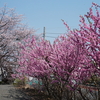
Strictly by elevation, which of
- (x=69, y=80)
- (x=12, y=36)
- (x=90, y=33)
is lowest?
(x=69, y=80)

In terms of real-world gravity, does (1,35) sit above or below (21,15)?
below

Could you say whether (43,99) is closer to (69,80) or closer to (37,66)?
(37,66)

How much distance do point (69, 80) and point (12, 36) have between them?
15.3 meters

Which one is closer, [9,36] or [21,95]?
[21,95]

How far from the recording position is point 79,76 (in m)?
5.36

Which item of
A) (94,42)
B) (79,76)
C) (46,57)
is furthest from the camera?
(46,57)

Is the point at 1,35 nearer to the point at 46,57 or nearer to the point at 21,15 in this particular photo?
the point at 21,15

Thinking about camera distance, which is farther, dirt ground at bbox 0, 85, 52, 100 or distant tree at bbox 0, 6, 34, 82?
distant tree at bbox 0, 6, 34, 82

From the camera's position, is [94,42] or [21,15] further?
[21,15]

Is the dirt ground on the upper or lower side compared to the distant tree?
lower

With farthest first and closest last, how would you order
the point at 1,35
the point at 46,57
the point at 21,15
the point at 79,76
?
the point at 21,15 < the point at 1,35 < the point at 46,57 < the point at 79,76

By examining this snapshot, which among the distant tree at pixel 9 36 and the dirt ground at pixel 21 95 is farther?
the distant tree at pixel 9 36

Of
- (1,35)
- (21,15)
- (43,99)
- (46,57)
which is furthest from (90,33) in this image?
(21,15)

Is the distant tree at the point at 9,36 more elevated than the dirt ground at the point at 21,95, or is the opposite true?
the distant tree at the point at 9,36
